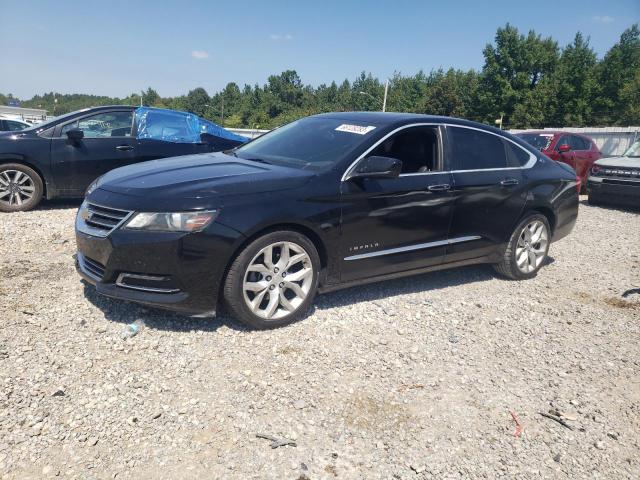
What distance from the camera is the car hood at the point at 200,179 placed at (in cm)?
340

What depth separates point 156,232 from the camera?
3.26 metres

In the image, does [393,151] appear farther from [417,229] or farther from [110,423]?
[110,423]

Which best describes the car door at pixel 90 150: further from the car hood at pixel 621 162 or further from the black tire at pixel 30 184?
the car hood at pixel 621 162

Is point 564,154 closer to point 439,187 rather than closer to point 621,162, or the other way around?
point 621,162

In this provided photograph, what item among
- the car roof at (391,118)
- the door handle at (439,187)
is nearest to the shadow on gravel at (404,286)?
the door handle at (439,187)

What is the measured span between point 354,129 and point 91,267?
8.02ft

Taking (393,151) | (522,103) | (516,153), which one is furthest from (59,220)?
(522,103)

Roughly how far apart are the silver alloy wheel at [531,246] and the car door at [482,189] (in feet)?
0.98

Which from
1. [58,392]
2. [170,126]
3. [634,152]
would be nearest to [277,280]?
[58,392]

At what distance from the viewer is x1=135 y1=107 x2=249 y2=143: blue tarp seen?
7520 mm

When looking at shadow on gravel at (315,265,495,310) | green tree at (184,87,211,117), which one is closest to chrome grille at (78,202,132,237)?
shadow on gravel at (315,265,495,310)

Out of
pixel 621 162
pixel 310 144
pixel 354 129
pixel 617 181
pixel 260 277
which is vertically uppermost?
pixel 354 129

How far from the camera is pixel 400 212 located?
4.13 metres

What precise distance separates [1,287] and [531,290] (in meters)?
5.01
